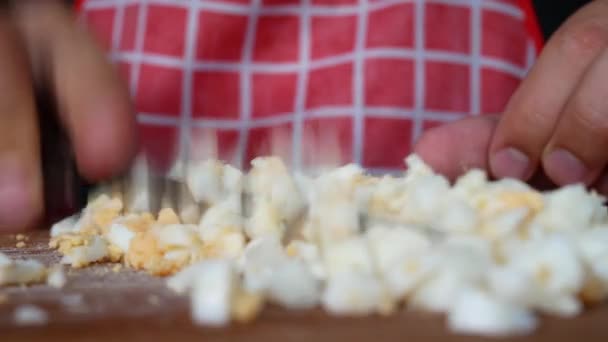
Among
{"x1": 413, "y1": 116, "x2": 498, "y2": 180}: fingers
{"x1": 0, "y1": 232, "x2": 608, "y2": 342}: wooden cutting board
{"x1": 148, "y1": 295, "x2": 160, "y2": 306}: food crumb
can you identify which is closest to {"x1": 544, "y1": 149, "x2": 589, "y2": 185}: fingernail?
{"x1": 413, "y1": 116, "x2": 498, "y2": 180}: fingers

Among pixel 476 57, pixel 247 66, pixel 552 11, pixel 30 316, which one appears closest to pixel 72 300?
pixel 30 316

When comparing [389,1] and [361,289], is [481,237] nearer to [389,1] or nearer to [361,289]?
[361,289]

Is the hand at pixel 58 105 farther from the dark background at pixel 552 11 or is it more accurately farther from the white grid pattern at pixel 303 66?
the dark background at pixel 552 11

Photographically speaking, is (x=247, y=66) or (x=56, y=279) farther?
(x=247, y=66)

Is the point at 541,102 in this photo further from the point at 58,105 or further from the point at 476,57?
the point at 58,105

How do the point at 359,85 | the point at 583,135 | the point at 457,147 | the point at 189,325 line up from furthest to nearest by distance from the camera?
1. the point at 359,85
2. the point at 457,147
3. the point at 583,135
4. the point at 189,325

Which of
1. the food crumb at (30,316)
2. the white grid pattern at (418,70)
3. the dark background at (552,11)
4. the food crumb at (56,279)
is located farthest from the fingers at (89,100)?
the dark background at (552,11)
